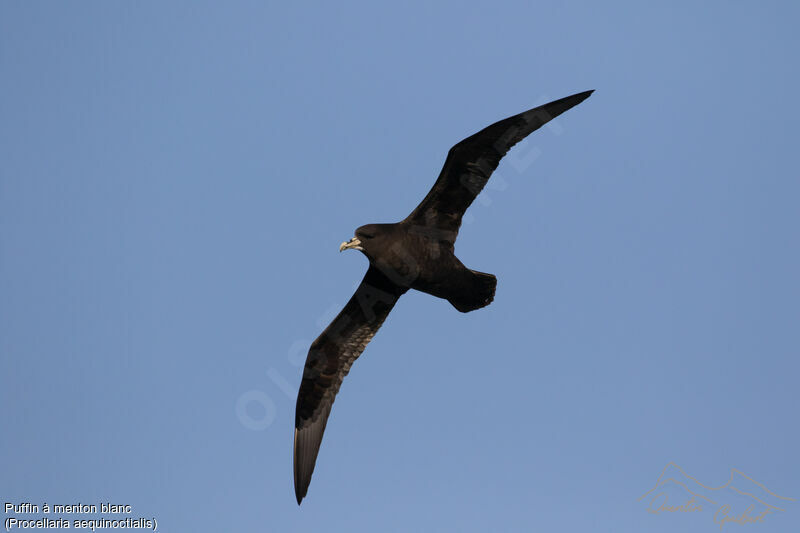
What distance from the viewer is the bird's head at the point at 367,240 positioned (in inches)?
416

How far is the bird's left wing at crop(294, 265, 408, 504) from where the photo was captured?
12156mm

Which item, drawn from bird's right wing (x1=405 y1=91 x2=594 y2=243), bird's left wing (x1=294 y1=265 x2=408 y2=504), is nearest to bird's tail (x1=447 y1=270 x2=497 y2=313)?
bird's right wing (x1=405 y1=91 x2=594 y2=243)

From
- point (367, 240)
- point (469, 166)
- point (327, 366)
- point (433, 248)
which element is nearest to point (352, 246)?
point (367, 240)

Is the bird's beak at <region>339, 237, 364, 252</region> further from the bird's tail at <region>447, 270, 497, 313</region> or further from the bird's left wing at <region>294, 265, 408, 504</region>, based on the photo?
the bird's tail at <region>447, 270, 497, 313</region>

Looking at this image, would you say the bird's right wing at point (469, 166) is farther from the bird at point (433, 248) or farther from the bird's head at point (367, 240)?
the bird's head at point (367, 240)

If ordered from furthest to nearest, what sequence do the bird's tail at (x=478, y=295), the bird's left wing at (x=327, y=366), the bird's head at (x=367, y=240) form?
the bird's left wing at (x=327, y=366) < the bird's tail at (x=478, y=295) < the bird's head at (x=367, y=240)

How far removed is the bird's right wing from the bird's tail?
0.64 metres

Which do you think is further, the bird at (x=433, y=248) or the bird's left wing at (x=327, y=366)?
the bird's left wing at (x=327, y=366)

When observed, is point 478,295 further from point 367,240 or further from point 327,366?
point 327,366

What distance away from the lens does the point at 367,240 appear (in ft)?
34.7

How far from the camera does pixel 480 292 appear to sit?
1139cm

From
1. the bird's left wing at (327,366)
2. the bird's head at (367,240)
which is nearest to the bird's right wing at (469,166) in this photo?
the bird's head at (367,240)

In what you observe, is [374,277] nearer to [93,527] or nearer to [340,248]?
[340,248]

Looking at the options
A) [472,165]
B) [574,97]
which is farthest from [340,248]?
[574,97]
